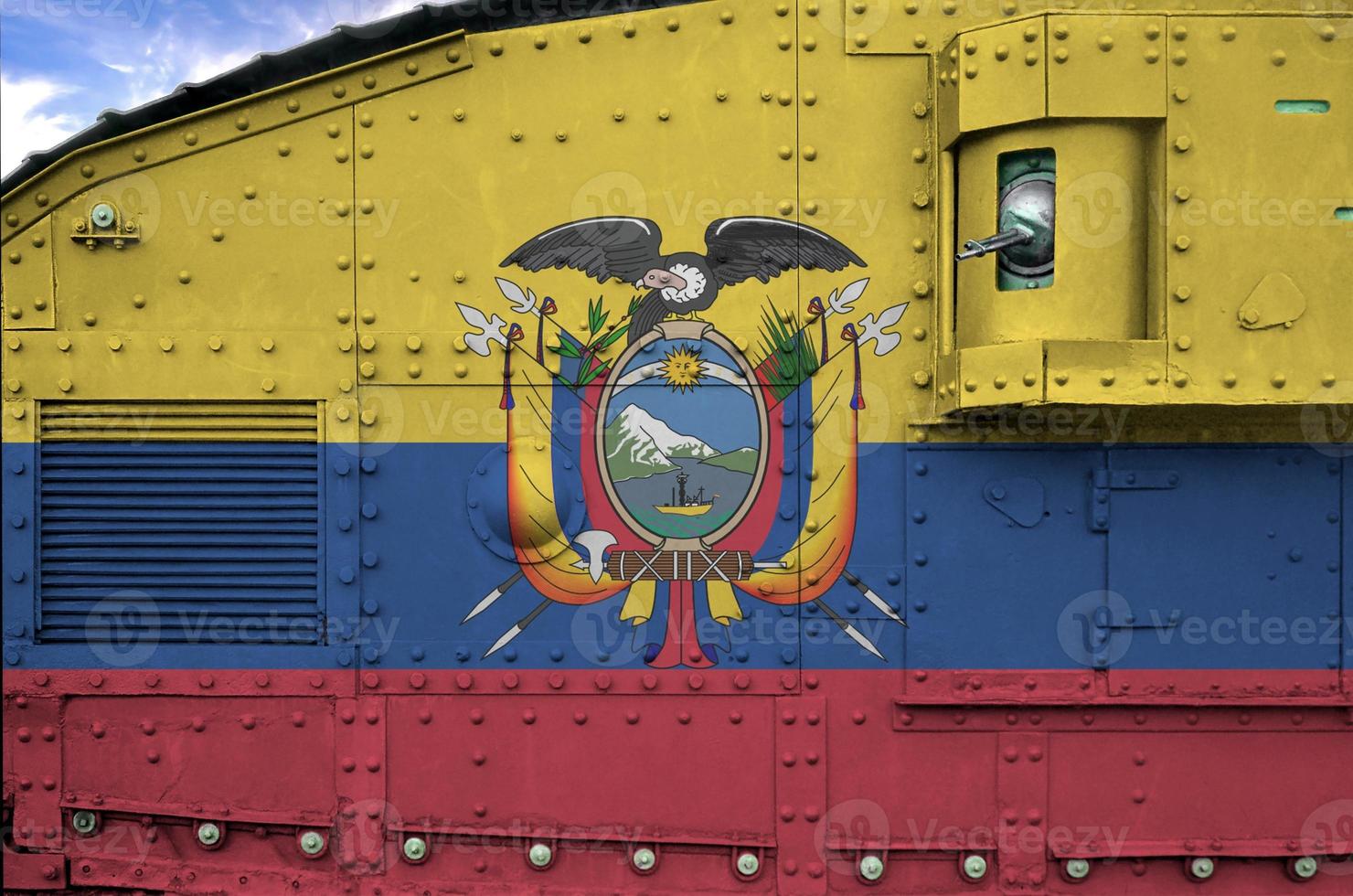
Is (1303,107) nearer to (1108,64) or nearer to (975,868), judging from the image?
(1108,64)

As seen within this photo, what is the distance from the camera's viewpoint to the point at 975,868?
3.45 m

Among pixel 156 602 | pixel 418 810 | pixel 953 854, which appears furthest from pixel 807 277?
pixel 156 602

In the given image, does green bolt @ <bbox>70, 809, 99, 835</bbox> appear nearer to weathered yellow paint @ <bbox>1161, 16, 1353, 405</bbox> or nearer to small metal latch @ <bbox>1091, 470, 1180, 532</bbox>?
small metal latch @ <bbox>1091, 470, 1180, 532</bbox>

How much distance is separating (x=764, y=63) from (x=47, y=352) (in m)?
2.69

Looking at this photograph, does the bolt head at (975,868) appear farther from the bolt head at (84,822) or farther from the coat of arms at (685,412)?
the bolt head at (84,822)

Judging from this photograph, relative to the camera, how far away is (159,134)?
138 inches

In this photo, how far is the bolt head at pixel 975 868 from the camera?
3447 millimetres

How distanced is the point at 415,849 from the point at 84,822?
119cm

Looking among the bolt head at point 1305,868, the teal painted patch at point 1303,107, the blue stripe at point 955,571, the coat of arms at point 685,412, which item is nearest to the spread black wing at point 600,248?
the coat of arms at point 685,412

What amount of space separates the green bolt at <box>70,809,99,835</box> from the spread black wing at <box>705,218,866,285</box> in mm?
2911

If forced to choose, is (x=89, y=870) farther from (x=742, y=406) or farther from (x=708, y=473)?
(x=742, y=406)

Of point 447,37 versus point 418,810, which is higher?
point 447,37

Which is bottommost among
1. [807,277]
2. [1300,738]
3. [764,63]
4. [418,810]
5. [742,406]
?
[418,810]

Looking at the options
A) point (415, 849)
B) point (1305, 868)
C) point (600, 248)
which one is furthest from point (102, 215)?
point (1305, 868)
